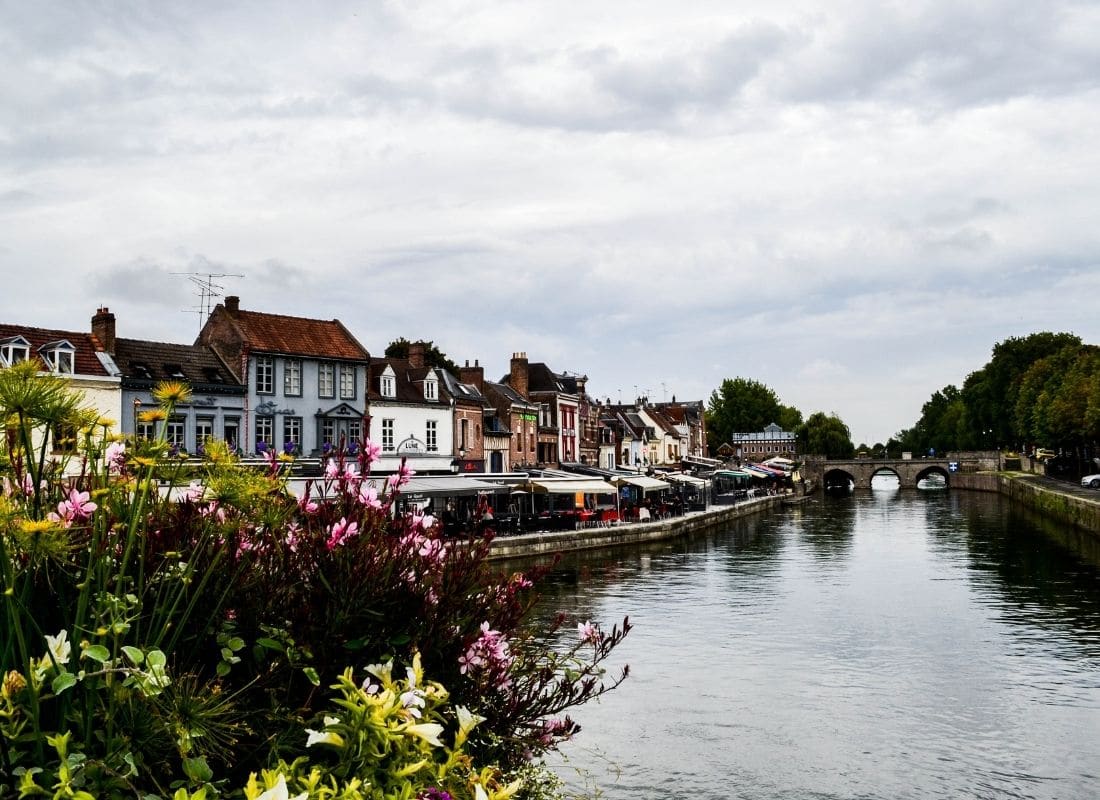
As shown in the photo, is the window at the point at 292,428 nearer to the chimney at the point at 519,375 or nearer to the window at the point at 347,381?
the window at the point at 347,381

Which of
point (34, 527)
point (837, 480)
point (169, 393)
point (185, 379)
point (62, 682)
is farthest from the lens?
point (837, 480)

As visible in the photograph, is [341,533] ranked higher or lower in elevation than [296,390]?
lower

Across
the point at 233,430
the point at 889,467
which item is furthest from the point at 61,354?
the point at 889,467

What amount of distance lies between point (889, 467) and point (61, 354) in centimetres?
11246

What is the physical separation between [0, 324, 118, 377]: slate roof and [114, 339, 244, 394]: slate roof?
0.92m

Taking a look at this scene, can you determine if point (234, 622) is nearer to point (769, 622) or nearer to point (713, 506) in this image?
point (769, 622)

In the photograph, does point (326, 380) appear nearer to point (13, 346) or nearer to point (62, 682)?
point (13, 346)

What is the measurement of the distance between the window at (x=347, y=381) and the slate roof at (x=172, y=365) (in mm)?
5858

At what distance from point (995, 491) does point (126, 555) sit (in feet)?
379

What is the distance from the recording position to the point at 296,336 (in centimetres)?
4866

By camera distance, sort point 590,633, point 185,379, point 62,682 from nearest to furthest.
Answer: point 62,682 → point 590,633 → point 185,379

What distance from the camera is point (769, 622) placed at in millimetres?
26672

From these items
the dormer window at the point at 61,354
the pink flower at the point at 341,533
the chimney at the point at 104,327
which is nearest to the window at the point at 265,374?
the chimney at the point at 104,327

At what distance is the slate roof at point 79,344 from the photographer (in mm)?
38250
